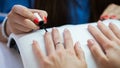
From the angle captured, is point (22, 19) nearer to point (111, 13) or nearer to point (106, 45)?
point (106, 45)

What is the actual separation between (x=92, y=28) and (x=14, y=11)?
284mm

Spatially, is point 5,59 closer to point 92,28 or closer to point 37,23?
point 37,23

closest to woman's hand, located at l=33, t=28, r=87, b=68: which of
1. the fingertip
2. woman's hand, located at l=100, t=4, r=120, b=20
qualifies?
the fingertip

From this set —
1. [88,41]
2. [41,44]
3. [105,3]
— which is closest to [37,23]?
[41,44]

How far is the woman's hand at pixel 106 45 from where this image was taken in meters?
0.67

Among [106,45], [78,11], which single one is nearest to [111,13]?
[78,11]

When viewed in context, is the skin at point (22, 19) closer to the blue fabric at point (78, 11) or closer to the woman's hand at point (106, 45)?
the woman's hand at point (106, 45)

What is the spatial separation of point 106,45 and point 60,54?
152 mm

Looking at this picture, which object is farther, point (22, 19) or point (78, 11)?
point (78, 11)

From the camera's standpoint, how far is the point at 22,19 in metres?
0.76

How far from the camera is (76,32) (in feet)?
2.51

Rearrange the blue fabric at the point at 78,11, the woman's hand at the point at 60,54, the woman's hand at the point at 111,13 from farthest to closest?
1. the blue fabric at the point at 78,11
2. the woman's hand at the point at 111,13
3. the woman's hand at the point at 60,54

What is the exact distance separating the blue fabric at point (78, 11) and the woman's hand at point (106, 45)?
1.10 ft

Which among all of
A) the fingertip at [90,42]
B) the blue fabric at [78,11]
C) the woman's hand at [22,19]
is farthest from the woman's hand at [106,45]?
the blue fabric at [78,11]
